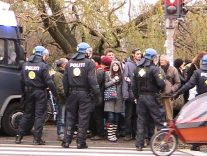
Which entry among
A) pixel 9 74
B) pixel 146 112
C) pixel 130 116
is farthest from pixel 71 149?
pixel 9 74

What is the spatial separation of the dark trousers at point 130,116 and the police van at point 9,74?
2396mm

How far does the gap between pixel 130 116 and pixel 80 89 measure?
193 cm

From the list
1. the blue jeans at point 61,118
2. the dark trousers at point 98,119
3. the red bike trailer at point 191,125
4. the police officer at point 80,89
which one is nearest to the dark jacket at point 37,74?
the police officer at point 80,89

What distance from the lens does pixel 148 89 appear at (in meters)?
11.2

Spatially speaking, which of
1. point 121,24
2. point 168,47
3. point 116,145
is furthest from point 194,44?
point 116,145

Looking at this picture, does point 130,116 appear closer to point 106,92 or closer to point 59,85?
point 106,92

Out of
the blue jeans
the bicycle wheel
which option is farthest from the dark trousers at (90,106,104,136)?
the bicycle wheel

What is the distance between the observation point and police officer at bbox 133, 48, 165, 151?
36.6 feet

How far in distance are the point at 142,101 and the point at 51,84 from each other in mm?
1894

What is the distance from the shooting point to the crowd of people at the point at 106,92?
36.7ft

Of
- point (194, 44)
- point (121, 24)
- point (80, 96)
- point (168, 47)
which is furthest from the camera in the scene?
point (194, 44)

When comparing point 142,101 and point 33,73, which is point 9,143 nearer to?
point 33,73

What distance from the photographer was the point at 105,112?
12789 millimetres

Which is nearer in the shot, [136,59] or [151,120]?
[151,120]
